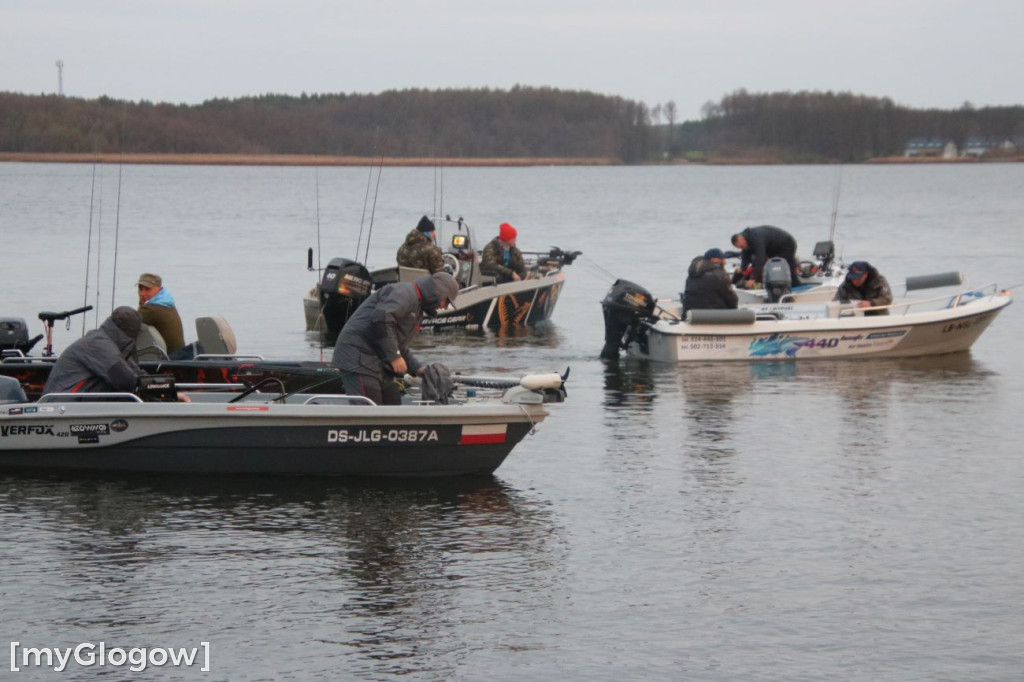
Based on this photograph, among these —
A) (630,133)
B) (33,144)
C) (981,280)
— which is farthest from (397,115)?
(981,280)

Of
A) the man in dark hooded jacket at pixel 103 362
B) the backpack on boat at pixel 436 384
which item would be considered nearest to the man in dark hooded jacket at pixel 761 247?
the backpack on boat at pixel 436 384

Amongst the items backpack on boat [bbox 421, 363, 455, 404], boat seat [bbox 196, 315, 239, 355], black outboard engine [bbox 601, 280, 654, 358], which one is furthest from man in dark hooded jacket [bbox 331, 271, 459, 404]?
black outboard engine [bbox 601, 280, 654, 358]

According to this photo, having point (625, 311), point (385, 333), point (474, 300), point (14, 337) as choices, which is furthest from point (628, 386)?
point (14, 337)

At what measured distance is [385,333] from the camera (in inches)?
424

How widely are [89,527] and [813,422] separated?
7286 millimetres

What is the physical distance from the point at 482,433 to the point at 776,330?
781 cm

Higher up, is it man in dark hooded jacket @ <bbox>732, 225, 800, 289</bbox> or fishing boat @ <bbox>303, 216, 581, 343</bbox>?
man in dark hooded jacket @ <bbox>732, 225, 800, 289</bbox>

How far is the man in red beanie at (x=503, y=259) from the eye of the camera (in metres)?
21.9

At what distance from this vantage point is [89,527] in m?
10.1

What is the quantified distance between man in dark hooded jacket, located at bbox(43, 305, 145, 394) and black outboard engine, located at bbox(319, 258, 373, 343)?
484 centimetres

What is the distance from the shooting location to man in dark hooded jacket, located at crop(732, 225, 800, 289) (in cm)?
2044

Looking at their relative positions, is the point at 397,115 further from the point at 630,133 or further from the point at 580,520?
the point at 580,520

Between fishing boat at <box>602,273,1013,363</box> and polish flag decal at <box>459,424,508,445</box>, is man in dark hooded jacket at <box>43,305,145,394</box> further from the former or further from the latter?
fishing boat at <box>602,273,1013,363</box>

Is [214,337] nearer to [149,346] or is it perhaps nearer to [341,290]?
[149,346]
